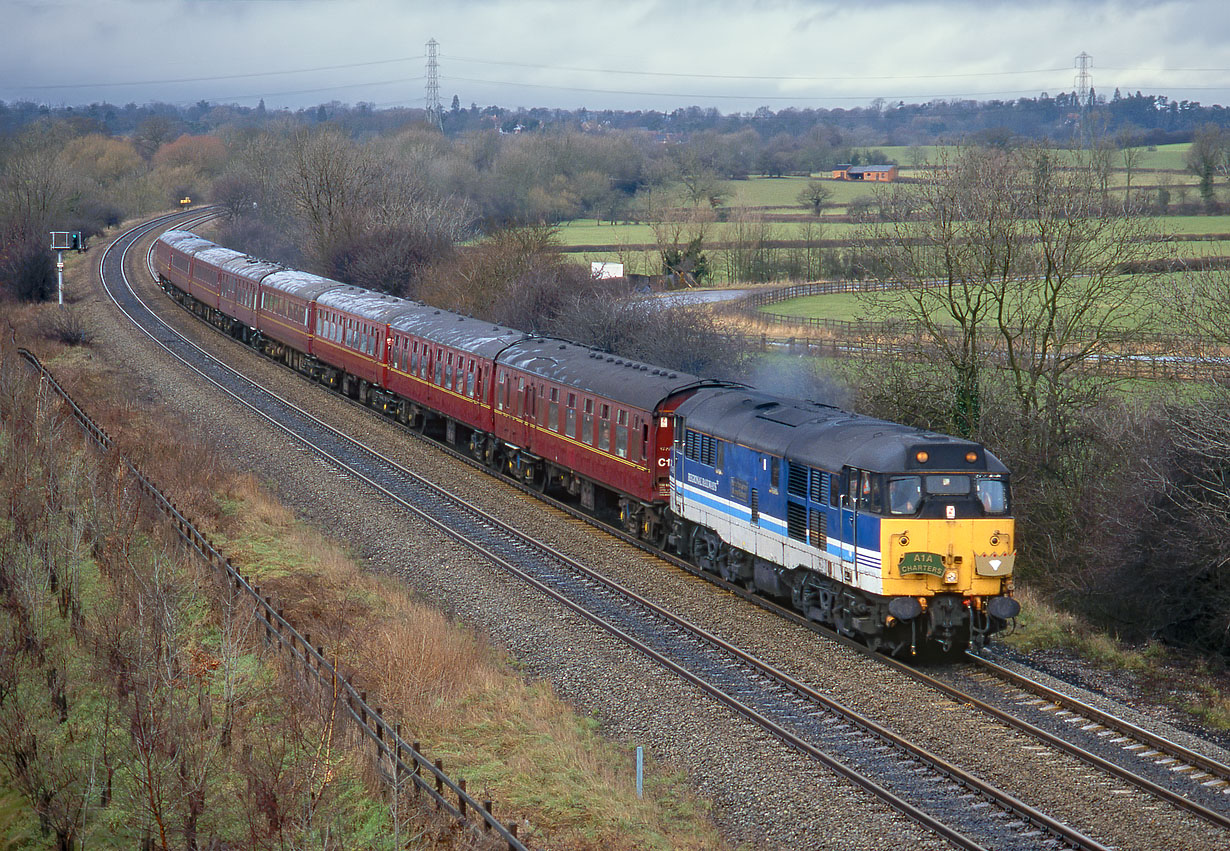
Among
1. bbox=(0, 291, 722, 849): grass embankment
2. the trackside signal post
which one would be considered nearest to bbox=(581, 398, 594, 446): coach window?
bbox=(0, 291, 722, 849): grass embankment

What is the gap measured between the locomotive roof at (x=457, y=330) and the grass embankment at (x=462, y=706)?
27.7 feet

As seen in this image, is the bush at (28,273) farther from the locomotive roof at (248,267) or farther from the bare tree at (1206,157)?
the bare tree at (1206,157)

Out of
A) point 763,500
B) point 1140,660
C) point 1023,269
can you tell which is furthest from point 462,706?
point 1023,269

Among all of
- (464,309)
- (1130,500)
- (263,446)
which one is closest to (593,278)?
(464,309)

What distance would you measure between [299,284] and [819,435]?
1221 inches

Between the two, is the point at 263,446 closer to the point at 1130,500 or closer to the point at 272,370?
the point at 272,370

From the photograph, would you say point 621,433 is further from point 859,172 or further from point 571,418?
point 859,172

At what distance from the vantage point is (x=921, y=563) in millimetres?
15555

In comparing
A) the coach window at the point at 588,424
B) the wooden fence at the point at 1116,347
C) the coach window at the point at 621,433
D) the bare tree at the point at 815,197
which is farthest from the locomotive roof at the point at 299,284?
the bare tree at the point at 815,197

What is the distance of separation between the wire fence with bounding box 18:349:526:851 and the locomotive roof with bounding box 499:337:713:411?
8.23 m

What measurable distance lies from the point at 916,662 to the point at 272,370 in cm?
3346

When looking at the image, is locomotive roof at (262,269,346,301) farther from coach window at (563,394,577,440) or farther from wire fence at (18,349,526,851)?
wire fence at (18,349,526,851)

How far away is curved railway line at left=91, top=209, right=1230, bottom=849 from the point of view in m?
11.6

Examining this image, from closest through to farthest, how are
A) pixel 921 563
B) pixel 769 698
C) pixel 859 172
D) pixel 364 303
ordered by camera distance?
1. pixel 769 698
2. pixel 921 563
3. pixel 364 303
4. pixel 859 172
